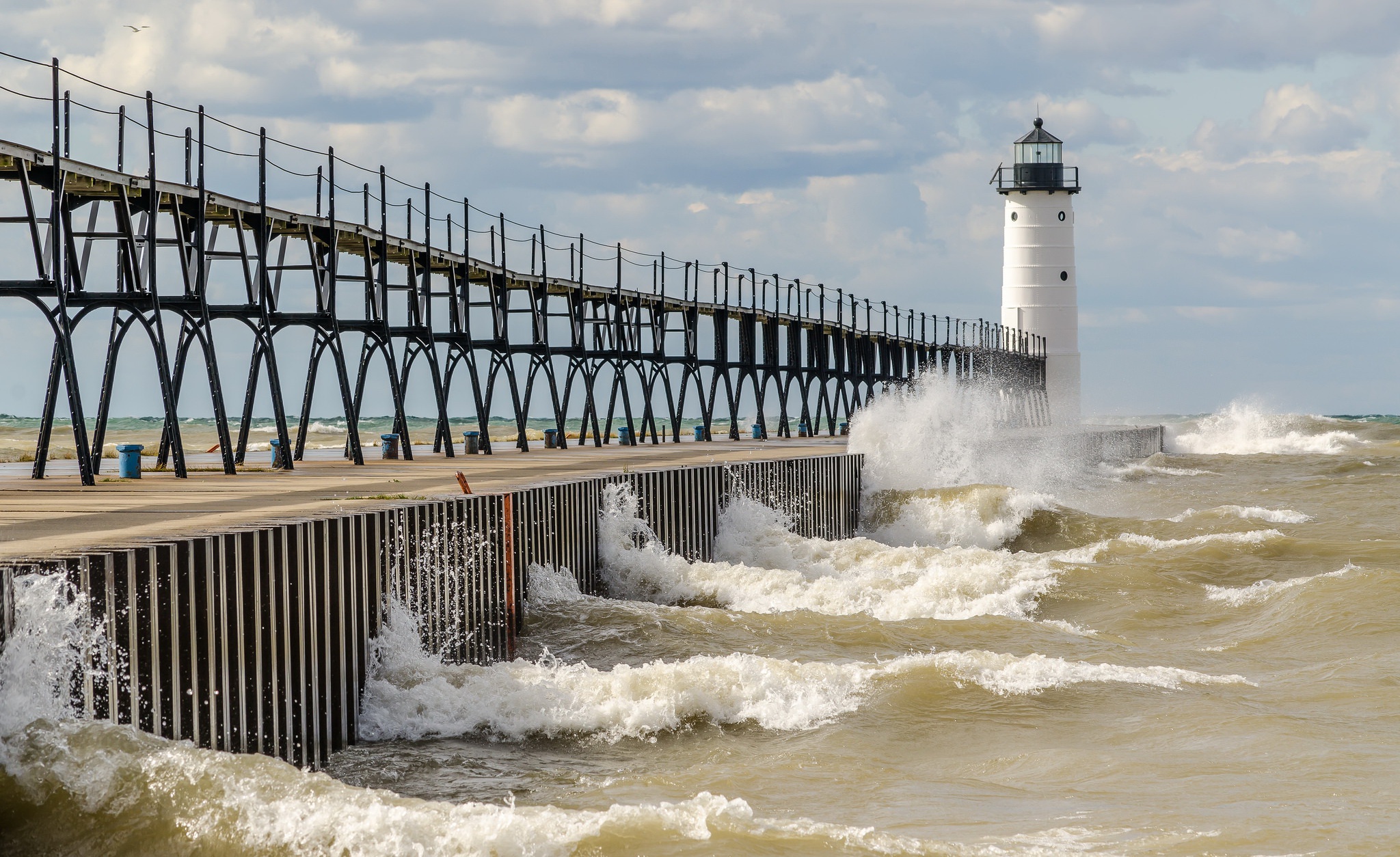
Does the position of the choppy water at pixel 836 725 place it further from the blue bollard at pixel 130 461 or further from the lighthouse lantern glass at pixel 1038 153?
the lighthouse lantern glass at pixel 1038 153

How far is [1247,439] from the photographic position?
68.5 meters

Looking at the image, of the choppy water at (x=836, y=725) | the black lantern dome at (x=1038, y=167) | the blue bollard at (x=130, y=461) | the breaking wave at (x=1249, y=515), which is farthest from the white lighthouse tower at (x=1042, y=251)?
the blue bollard at (x=130, y=461)

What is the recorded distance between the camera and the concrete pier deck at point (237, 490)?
10312 millimetres

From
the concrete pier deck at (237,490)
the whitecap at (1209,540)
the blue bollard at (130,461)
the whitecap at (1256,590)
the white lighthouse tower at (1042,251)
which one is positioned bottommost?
the whitecap at (1256,590)

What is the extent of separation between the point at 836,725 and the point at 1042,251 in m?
53.9

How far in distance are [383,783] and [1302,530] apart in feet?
71.7

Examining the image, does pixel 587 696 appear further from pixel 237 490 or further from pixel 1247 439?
pixel 1247 439

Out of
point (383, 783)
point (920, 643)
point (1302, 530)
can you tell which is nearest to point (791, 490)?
point (920, 643)

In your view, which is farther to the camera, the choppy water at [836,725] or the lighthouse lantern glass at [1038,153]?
the lighthouse lantern glass at [1038,153]

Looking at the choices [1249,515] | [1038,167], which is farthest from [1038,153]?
[1249,515]

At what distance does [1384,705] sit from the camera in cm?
1114

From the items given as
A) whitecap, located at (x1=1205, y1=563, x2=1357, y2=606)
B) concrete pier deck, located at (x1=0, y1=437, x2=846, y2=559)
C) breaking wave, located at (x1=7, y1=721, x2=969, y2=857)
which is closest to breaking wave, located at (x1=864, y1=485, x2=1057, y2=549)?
concrete pier deck, located at (x1=0, y1=437, x2=846, y2=559)

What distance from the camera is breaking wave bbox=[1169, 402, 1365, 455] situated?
213 ft

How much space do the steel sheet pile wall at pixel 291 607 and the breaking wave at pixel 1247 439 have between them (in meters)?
54.6
